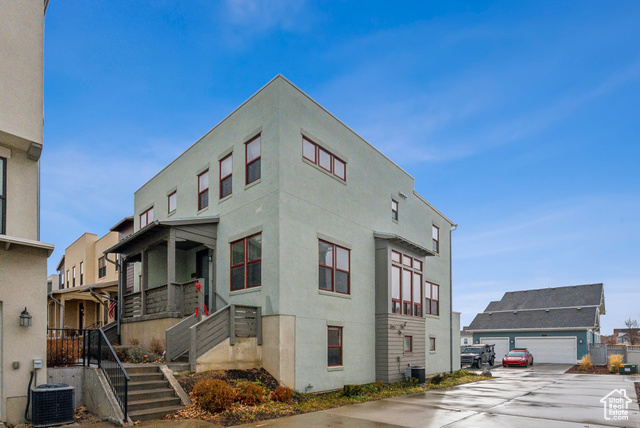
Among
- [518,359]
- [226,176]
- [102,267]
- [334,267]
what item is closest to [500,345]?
[518,359]

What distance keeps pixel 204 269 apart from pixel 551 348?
3667 cm

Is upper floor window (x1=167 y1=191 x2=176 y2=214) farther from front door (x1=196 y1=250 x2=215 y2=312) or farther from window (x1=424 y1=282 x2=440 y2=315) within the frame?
window (x1=424 y1=282 x2=440 y2=315)

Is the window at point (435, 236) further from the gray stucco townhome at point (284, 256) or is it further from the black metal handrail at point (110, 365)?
the black metal handrail at point (110, 365)

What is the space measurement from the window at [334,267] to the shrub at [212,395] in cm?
566

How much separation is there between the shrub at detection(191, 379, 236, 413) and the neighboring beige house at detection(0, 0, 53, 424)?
3.41 meters

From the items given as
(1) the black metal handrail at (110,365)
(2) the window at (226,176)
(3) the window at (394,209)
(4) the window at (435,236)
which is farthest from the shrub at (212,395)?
(4) the window at (435,236)

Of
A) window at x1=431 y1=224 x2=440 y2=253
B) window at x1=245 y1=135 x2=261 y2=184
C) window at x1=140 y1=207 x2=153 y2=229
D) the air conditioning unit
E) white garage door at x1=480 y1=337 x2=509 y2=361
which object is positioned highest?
window at x1=245 y1=135 x2=261 y2=184

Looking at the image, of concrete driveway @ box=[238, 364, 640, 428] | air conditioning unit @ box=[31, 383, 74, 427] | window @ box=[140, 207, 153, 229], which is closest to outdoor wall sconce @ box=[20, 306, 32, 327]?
air conditioning unit @ box=[31, 383, 74, 427]

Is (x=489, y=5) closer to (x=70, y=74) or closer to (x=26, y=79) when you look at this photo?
(x=26, y=79)

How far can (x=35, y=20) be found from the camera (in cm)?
1145

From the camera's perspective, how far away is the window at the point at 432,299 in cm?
2492

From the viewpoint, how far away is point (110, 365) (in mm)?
11148

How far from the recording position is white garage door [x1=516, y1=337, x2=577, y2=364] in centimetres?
4172

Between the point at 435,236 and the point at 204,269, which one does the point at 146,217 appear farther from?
the point at 435,236
